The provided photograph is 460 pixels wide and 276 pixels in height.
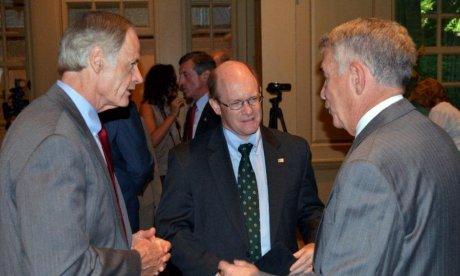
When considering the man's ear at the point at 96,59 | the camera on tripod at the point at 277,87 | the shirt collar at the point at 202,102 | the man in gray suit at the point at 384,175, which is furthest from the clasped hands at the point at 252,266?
the camera on tripod at the point at 277,87

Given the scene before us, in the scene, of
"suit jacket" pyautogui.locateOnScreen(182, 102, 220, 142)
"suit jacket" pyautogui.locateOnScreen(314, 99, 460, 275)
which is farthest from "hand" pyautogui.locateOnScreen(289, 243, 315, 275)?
"suit jacket" pyautogui.locateOnScreen(182, 102, 220, 142)

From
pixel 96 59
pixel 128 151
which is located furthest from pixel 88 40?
pixel 128 151

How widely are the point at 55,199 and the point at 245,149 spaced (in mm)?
945

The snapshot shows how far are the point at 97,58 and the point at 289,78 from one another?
3588mm

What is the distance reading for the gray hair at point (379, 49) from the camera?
140 cm

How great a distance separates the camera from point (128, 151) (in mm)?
2959

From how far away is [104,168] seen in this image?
59.4 inches

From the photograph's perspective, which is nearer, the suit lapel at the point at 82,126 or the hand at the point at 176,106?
the suit lapel at the point at 82,126

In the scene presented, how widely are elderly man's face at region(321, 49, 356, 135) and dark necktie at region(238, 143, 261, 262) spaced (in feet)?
2.09

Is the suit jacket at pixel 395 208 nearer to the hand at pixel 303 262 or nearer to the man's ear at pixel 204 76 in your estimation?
the hand at pixel 303 262

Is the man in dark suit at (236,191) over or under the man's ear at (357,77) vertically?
under

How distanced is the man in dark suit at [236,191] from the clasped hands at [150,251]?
253mm

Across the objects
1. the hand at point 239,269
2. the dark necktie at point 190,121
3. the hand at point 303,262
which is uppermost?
the dark necktie at point 190,121

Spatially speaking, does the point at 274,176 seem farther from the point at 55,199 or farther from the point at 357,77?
the point at 55,199
